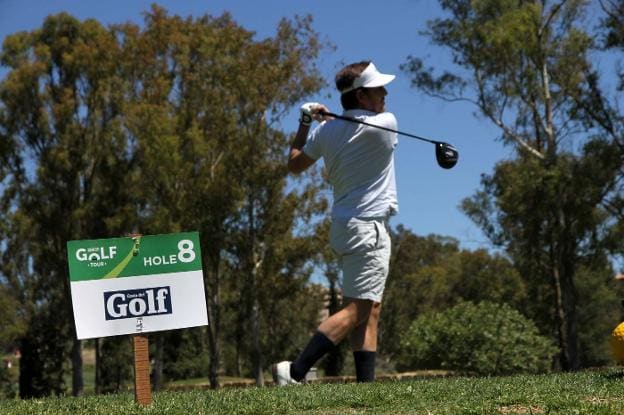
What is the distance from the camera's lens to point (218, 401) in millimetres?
5602

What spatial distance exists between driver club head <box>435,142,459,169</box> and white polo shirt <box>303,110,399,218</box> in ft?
1.42

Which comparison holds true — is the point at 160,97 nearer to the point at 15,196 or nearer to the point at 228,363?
the point at 15,196

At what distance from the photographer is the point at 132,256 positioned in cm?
575

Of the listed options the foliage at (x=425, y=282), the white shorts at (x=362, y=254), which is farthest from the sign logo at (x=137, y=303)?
the foliage at (x=425, y=282)

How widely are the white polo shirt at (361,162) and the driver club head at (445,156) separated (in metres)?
0.43

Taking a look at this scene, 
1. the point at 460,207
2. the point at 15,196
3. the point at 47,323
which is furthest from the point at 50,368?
the point at 460,207

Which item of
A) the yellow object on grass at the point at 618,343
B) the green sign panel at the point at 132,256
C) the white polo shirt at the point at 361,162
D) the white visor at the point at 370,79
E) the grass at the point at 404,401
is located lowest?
the grass at the point at 404,401

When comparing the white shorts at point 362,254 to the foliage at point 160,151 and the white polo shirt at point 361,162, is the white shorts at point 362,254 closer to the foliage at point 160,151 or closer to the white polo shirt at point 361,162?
the white polo shirt at point 361,162

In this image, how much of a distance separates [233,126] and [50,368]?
45.4 ft

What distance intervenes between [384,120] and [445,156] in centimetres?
62

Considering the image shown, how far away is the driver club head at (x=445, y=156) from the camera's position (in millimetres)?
7168

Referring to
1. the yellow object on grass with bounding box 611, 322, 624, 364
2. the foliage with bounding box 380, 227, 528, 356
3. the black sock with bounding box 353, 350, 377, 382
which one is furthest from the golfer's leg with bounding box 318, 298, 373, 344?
the foliage with bounding box 380, 227, 528, 356

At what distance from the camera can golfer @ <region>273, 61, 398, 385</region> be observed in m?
6.76

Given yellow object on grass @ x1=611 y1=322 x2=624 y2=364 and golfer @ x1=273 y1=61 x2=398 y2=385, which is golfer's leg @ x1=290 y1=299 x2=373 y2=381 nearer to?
golfer @ x1=273 y1=61 x2=398 y2=385
